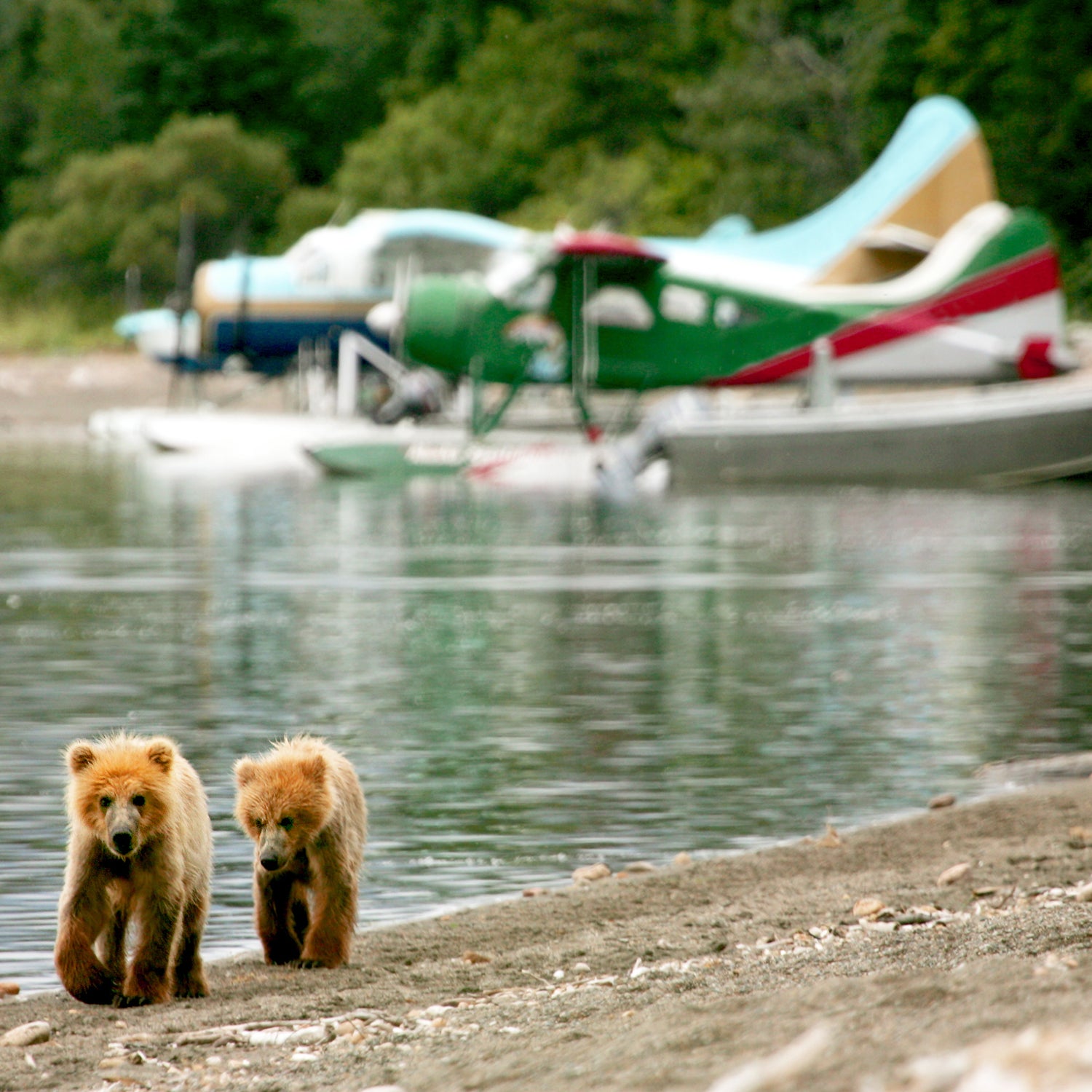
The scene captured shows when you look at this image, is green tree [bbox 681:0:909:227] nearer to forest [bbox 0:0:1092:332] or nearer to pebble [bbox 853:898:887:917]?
forest [bbox 0:0:1092:332]

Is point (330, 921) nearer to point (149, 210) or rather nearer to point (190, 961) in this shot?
point (190, 961)

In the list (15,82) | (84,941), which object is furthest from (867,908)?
(15,82)

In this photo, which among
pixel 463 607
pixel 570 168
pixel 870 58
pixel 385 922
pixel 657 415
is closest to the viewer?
pixel 385 922

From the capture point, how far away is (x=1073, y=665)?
1200cm

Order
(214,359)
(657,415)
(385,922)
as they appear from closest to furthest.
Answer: (385,922)
(657,415)
(214,359)

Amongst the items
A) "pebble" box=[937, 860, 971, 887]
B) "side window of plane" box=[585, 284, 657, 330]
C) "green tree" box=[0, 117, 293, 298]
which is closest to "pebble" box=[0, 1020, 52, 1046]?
"pebble" box=[937, 860, 971, 887]

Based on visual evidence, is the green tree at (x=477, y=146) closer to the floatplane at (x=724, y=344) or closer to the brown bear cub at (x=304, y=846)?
the floatplane at (x=724, y=344)

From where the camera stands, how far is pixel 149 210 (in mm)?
69125

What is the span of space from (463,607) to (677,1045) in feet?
37.4

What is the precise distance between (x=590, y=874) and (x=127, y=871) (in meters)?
2.15

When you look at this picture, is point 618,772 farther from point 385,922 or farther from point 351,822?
point 351,822

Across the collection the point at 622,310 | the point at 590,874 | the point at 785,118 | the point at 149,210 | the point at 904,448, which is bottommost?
the point at 590,874

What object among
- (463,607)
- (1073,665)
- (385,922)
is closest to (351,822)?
(385,922)

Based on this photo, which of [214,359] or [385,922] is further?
[214,359]
